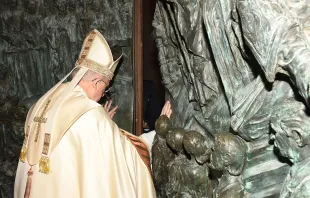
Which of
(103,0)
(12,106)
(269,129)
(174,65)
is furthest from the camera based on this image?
(12,106)

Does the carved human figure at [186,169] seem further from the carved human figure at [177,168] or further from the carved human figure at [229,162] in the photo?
the carved human figure at [229,162]

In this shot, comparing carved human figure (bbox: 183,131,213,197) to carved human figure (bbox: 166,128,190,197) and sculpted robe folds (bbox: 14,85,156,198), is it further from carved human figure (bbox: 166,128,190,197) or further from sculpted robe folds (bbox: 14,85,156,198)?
sculpted robe folds (bbox: 14,85,156,198)

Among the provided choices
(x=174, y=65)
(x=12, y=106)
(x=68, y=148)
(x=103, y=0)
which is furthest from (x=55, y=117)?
(x=12, y=106)

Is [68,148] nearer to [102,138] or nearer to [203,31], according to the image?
[102,138]

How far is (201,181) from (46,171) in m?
1.30

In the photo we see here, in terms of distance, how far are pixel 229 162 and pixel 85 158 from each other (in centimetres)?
134

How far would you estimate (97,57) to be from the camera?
431cm

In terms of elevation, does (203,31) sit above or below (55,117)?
above

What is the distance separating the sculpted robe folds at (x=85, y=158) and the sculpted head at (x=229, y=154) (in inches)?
40.8

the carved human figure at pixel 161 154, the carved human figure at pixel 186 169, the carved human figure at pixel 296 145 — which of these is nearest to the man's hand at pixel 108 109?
the carved human figure at pixel 161 154

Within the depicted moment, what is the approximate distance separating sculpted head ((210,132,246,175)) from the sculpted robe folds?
1.04 metres

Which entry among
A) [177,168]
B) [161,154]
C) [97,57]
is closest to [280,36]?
[177,168]

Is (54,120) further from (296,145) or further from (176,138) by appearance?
(296,145)

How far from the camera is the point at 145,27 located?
17.8 ft
